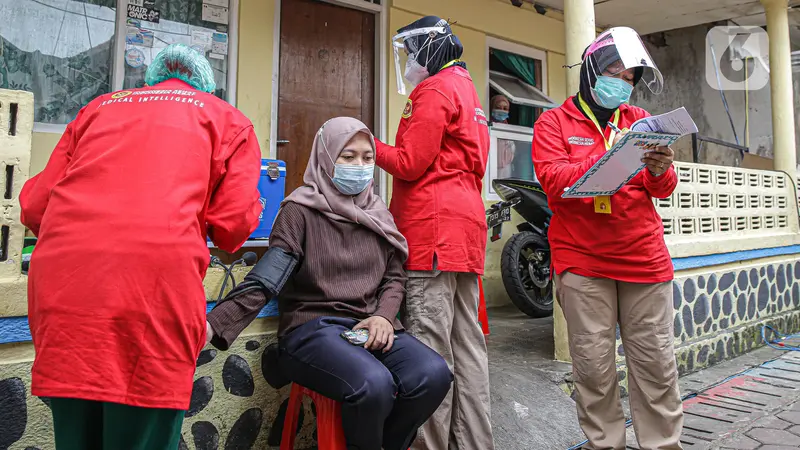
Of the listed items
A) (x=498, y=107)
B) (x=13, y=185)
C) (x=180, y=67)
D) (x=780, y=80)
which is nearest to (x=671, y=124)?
(x=180, y=67)

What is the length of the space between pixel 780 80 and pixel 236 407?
6.46 meters

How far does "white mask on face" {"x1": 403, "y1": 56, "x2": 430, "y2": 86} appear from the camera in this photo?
2.47 metres

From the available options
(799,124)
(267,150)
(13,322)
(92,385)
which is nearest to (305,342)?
(92,385)

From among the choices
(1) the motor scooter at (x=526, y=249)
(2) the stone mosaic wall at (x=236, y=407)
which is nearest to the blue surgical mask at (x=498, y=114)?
(1) the motor scooter at (x=526, y=249)

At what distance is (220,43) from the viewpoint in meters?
4.43

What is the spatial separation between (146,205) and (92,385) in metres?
0.44

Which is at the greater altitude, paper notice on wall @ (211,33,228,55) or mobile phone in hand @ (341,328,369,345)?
paper notice on wall @ (211,33,228,55)

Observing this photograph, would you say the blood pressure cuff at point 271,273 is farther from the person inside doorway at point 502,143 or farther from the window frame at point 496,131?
the person inside doorway at point 502,143

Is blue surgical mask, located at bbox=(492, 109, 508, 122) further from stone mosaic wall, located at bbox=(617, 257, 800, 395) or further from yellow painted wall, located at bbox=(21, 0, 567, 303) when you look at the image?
stone mosaic wall, located at bbox=(617, 257, 800, 395)

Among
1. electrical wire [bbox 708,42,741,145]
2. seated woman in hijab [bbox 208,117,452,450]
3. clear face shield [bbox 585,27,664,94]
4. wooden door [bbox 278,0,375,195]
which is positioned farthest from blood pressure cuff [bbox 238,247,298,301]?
electrical wire [bbox 708,42,741,145]

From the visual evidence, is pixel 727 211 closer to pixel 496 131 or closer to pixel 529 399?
pixel 496 131

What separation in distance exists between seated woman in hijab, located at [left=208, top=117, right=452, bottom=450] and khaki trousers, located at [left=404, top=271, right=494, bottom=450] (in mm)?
122

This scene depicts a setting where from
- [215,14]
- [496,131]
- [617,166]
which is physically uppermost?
[215,14]

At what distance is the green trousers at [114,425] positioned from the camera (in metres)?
1.34
